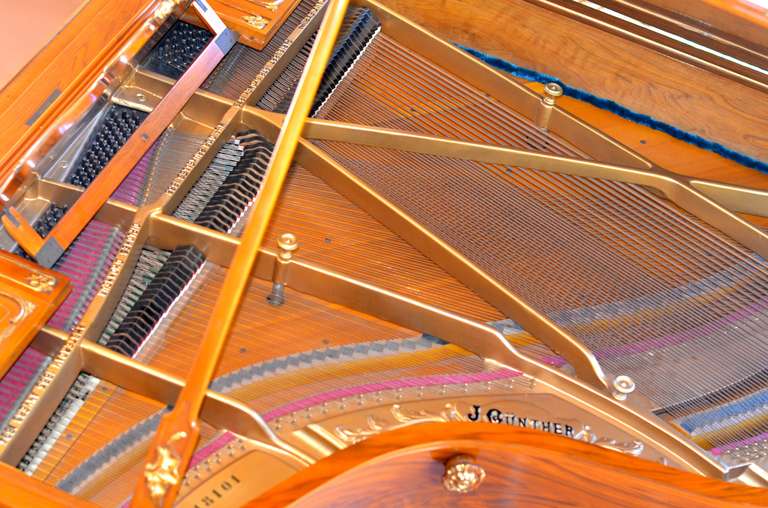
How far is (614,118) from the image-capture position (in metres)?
3.79

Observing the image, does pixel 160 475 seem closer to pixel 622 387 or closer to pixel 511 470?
pixel 511 470

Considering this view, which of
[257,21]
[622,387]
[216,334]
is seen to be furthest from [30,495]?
[257,21]

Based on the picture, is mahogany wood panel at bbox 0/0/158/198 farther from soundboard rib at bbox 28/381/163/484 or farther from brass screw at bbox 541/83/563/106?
brass screw at bbox 541/83/563/106

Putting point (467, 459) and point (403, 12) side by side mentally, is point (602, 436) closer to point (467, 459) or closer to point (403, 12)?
point (467, 459)

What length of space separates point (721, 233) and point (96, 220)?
6.31 ft

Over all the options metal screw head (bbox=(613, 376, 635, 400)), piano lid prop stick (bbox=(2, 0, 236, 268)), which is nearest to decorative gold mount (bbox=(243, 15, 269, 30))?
piano lid prop stick (bbox=(2, 0, 236, 268))

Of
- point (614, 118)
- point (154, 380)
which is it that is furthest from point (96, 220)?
point (614, 118)

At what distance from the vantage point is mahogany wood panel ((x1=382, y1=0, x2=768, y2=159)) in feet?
11.7

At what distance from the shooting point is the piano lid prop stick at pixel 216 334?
6.19ft

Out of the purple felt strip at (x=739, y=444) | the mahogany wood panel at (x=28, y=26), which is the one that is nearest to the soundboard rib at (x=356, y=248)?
the purple felt strip at (x=739, y=444)

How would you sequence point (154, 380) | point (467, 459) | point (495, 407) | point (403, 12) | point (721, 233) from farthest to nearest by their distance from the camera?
1. point (403, 12)
2. point (721, 233)
3. point (495, 407)
4. point (154, 380)
5. point (467, 459)

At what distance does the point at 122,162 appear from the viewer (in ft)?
10.1

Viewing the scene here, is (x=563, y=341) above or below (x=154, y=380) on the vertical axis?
above

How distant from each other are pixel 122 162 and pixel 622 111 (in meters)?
1.78
